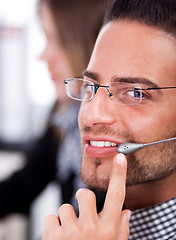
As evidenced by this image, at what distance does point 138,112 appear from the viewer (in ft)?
2.94

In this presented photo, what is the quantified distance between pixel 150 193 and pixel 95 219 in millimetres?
298

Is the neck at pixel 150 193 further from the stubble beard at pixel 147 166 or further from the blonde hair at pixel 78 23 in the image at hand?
the blonde hair at pixel 78 23

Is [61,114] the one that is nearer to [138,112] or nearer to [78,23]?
[78,23]

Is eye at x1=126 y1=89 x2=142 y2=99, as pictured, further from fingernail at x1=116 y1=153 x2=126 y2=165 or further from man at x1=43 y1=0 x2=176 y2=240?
fingernail at x1=116 y1=153 x2=126 y2=165

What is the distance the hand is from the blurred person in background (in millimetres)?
775

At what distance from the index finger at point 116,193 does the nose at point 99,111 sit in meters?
0.13

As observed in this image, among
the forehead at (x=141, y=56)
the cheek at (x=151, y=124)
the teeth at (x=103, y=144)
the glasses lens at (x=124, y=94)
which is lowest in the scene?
the teeth at (x=103, y=144)

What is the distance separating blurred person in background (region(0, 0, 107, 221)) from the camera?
62.1 inches

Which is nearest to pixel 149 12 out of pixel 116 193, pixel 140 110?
pixel 140 110

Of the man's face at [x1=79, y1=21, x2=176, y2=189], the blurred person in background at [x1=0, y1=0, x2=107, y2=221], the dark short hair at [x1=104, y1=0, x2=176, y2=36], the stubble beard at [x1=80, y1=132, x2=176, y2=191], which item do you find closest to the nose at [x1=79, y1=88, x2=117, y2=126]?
the man's face at [x1=79, y1=21, x2=176, y2=189]

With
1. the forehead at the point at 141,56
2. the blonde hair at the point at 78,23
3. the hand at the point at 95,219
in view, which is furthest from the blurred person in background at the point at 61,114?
the hand at the point at 95,219

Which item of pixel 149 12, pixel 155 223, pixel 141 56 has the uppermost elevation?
pixel 149 12

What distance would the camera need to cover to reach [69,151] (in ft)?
5.50

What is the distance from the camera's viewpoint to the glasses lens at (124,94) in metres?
0.90
